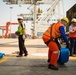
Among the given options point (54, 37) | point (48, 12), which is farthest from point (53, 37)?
point (48, 12)

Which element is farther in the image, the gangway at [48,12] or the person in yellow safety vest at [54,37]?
the gangway at [48,12]

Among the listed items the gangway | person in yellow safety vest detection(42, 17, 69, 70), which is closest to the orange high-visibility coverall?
person in yellow safety vest detection(42, 17, 69, 70)

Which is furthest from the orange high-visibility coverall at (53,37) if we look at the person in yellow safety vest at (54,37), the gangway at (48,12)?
the gangway at (48,12)

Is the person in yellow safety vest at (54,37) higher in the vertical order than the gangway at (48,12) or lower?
lower

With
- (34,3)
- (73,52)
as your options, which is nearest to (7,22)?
(34,3)

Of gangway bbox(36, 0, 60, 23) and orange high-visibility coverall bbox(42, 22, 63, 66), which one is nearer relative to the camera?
orange high-visibility coverall bbox(42, 22, 63, 66)

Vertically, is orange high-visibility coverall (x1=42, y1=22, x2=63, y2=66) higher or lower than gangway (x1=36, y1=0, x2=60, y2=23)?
lower

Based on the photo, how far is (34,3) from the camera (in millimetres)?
84938

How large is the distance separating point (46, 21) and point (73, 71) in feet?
244

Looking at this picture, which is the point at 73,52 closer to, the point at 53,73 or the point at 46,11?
the point at 53,73

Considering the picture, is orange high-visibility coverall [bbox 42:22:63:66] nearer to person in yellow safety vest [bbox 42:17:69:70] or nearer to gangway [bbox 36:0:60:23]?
person in yellow safety vest [bbox 42:17:69:70]

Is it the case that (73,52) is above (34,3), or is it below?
below

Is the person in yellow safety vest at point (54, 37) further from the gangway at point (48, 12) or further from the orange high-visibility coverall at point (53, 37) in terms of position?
the gangway at point (48, 12)

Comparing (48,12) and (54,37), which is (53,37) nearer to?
(54,37)
